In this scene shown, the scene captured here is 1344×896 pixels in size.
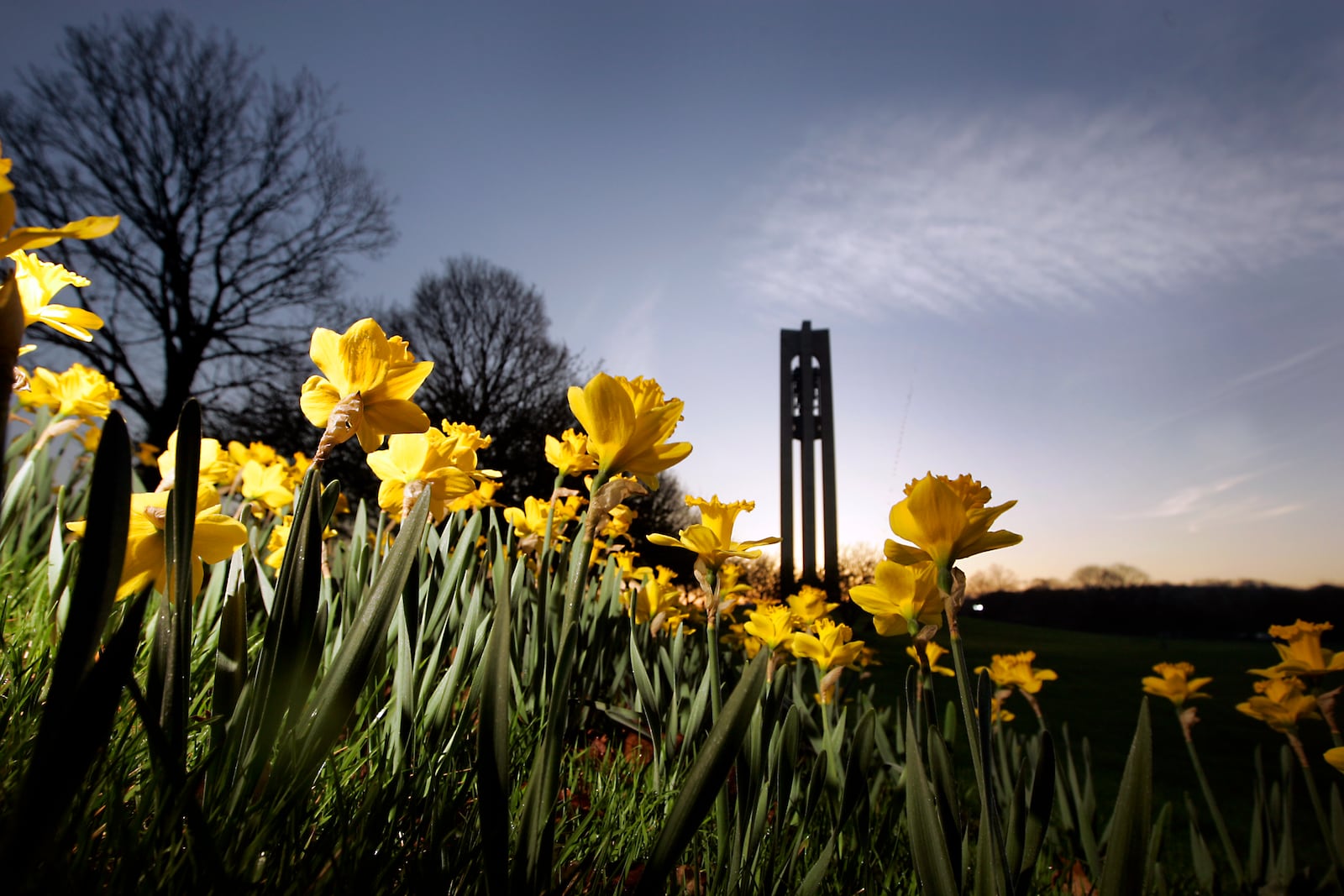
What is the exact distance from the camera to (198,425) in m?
0.63

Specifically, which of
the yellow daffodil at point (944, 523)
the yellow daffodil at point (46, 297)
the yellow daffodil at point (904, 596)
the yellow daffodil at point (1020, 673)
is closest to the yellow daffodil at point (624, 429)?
the yellow daffodil at point (944, 523)

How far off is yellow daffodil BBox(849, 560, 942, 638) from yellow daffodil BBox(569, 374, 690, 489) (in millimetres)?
428

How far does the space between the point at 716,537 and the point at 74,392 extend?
2219 millimetres

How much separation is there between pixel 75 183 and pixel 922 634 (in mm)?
14902

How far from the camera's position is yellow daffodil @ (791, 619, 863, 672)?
153 cm


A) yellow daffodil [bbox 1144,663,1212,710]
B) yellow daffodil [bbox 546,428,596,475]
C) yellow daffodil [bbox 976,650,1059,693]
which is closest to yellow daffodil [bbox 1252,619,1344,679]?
yellow daffodil [bbox 1144,663,1212,710]

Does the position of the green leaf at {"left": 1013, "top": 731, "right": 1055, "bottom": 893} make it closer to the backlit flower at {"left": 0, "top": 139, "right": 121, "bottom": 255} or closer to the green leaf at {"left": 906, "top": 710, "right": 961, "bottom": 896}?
the green leaf at {"left": 906, "top": 710, "right": 961, "bottom": 896}

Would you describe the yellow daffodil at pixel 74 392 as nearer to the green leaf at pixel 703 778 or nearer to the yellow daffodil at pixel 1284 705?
the green leaf at pixel 703 778

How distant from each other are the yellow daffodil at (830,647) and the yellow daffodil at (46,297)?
140cm

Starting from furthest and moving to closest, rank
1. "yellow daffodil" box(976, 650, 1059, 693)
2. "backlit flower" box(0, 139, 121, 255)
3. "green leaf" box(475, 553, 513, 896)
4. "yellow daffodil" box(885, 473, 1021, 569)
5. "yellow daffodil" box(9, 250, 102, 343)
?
"yellow daffodil" box(976, 650, 1059, 693)
"yellow daffodil" box(885, 473, 1021, 569)
"yellow daffodil" box(9, 250, 102, 343)
"green leaf" box(475, 553, 513, 896)
"backlit flower" box(0, 139, 121, 255)

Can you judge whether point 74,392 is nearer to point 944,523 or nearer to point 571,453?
point 571,453

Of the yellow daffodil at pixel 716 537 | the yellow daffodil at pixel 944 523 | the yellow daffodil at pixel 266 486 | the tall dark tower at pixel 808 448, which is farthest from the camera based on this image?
the tall dark tower at pixel 808 448

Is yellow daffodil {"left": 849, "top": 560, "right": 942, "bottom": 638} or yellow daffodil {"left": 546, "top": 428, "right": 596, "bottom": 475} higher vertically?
yellow daffodil {"left": 546, "top": 428, "right": 596, "bottom": 475}

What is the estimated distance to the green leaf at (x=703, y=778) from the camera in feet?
2.21
